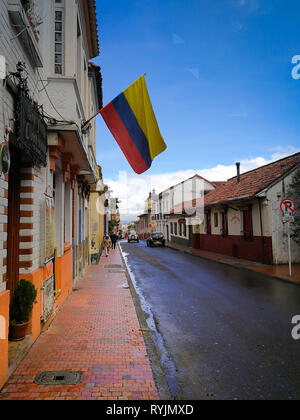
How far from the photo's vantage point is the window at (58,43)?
6.68 meters

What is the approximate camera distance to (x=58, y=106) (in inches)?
244

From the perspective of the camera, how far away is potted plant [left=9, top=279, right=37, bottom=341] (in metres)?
4.16

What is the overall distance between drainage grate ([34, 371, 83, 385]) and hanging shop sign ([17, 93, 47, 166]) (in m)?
2.99

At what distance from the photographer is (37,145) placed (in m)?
4.58

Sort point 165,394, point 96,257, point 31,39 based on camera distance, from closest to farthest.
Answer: point 165,394 → point 31,39 → point 96,257

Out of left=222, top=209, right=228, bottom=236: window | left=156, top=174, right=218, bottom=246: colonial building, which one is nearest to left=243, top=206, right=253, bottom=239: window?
left=222, top=209, right=228, bottom=236: window

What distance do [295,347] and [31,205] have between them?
495cm

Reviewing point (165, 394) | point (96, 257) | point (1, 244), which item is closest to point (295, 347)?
point (165, 394)

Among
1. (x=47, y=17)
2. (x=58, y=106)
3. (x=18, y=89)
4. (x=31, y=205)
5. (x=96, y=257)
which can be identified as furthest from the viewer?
(x=96, y=257)

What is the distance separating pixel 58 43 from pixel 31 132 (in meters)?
3.69

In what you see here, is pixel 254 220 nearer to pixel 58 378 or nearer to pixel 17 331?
pixel 17 331

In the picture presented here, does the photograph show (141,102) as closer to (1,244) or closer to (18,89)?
(18,89)

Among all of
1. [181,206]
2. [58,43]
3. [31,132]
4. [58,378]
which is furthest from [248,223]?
[181,206]

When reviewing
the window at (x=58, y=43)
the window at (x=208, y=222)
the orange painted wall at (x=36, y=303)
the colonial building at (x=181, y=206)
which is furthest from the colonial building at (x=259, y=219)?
the orange painted wall at (x=36, y=303)
